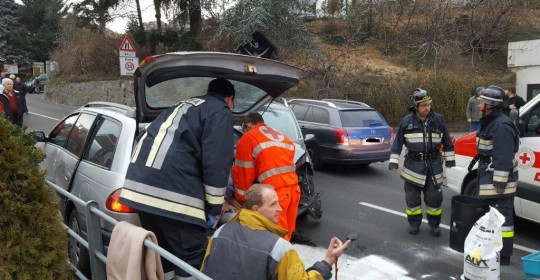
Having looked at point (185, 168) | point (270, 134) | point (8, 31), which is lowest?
point (185, 168)

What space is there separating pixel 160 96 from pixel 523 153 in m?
4.17

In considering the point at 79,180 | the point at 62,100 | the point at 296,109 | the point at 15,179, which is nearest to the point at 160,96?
the point at 79,180

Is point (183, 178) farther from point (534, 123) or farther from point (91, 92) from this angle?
point (91, 92)

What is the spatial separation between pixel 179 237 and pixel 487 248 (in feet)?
8.67

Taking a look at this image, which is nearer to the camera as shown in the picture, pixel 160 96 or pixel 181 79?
pixel 181 79

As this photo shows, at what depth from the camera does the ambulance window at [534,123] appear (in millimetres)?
5441

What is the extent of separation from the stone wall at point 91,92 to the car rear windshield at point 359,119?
44.3ft

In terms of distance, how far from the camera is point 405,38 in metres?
25.3

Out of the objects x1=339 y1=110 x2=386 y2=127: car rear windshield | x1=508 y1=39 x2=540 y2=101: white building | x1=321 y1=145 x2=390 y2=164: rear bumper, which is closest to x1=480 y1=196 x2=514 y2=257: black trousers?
x1=321 y1=145 x2=390 y2=164: rear bumper

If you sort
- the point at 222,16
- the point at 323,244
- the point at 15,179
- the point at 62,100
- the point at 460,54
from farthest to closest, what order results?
the point at 62,100
the point at 460,54
the point at 222,16
the point at 323,244
the point at 15,179

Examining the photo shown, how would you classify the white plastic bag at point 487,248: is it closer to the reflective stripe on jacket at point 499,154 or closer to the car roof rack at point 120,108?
the reflective stripe on jacket at point 499,154

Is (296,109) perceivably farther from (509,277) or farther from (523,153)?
(509,277)

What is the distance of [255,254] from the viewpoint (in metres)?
2.34

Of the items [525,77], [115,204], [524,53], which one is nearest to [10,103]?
[115,204]
